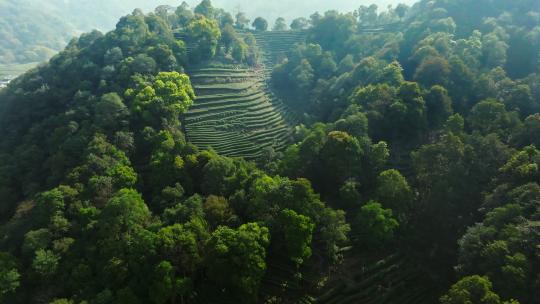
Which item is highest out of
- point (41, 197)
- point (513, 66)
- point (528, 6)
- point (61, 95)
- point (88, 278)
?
point (528, 6)

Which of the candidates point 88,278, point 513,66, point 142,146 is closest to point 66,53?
point 142,146

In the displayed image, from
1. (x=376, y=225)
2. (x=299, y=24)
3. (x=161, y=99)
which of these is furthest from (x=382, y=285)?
(x=299, y=24)

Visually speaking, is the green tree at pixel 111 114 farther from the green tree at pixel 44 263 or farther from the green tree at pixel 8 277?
the green tree at pixel 8 277

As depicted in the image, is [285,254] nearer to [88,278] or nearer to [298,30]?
[88,278]

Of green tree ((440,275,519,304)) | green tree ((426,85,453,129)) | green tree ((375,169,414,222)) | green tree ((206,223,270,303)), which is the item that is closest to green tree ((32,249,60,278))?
green tree ((206,223,270,303))

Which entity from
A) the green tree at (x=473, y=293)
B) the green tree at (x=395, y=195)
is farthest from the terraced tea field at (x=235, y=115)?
the green tree at (x=473, y=293)

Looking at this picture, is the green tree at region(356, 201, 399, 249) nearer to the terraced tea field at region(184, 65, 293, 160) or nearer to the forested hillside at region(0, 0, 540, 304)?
the forested hillside at region(0, 0, 540, 304)

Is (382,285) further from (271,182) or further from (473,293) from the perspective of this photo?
(271,182)
